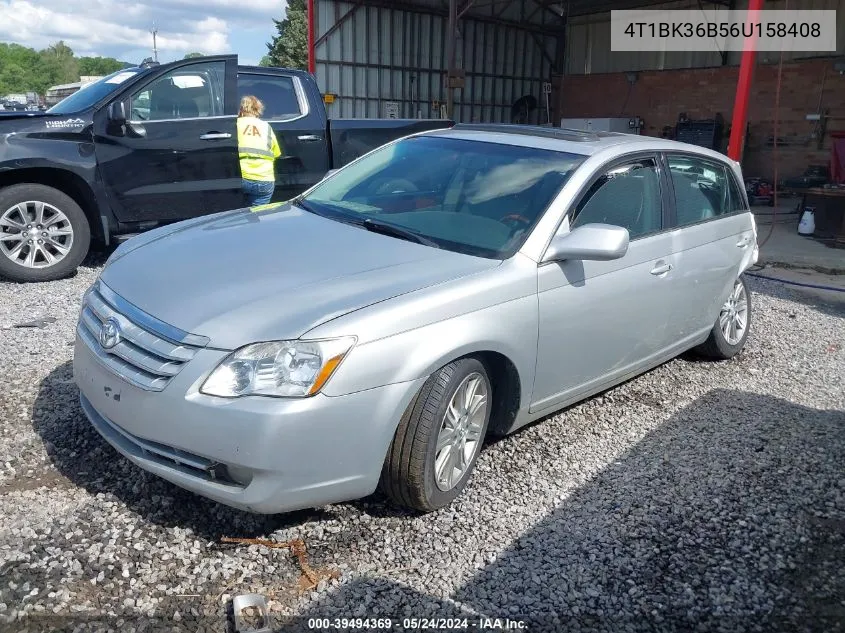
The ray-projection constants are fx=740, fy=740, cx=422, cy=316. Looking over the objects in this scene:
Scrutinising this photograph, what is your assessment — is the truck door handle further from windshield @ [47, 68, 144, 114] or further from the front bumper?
windshield @ [47, 68, 144, 114]

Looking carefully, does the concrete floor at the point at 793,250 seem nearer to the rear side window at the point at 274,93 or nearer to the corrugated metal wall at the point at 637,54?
the rear side window at the point at 274,93

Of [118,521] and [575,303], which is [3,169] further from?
[575,303]

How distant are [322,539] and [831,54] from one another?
58.3 ft

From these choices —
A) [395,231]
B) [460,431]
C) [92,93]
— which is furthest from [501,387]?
[92,93]

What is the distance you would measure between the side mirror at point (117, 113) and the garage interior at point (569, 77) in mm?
10807

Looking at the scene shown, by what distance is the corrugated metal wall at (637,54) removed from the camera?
16891mm

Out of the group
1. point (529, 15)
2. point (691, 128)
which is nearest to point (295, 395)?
point (691, 128)

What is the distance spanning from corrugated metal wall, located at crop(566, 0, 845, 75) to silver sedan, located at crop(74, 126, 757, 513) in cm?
1500

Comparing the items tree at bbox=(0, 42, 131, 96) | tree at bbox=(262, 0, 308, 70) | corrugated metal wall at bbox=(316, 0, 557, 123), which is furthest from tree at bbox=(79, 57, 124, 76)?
corrugated metal wall at bbox=(316, 0, 557, 123)

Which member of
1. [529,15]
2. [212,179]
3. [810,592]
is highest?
[529,15]

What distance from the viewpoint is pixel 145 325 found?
287 centimetres

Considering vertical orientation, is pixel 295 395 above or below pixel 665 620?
above

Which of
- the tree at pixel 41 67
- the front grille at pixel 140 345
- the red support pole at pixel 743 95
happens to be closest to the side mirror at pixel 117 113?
the front grille at pixel 140 345

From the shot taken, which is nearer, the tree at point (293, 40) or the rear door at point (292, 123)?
the rear door at point (292, 123)
